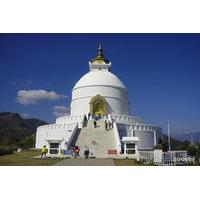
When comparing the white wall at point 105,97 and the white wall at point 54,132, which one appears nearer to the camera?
the white wall at point 54,132

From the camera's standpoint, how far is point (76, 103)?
28.1 m

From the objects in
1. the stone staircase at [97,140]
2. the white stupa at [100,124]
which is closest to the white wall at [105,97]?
the white stupa at [100,124]

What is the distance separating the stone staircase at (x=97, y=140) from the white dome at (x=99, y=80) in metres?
7.58

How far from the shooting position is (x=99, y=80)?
28.0 m

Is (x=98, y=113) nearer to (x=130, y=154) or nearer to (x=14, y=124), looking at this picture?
(x=130, y=154)

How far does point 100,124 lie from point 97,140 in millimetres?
3867

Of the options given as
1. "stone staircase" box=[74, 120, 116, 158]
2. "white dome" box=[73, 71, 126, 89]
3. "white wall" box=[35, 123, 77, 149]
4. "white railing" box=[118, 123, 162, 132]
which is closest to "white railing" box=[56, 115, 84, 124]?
"white wall" box=[35, 123, 77, 149]

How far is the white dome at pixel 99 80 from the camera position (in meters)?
27.9

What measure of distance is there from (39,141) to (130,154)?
11.9 metres

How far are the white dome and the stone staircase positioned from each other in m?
7.58

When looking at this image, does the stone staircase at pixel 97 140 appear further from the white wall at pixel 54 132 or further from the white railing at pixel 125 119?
the white railing at pixel 125 119

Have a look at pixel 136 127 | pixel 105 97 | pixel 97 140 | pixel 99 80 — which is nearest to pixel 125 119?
pixel 136 127

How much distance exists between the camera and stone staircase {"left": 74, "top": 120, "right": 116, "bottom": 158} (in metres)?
16.4

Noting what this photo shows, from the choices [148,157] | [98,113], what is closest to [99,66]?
[98,113]
